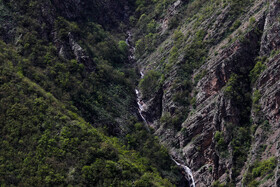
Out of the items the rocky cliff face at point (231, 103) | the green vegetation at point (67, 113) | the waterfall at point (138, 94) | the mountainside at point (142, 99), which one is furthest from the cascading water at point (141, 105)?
the green vegetation at point (67, 113)

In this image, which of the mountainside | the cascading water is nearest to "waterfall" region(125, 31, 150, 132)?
the cascading water

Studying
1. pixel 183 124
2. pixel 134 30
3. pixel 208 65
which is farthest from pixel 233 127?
pixel 134 30

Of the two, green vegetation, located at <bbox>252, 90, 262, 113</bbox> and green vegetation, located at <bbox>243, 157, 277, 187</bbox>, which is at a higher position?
green vegetation, located at <bbox>252, 90, 262, 113</bbox>

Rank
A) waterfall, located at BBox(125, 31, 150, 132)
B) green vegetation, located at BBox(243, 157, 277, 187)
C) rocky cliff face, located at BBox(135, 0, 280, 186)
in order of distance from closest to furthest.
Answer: green vegetation, located at BBox(243, 157, 277, 187)
rocky cliff face, located at BBox(135, 0, 280, 186)
waterfall, located at BBox(125, 31, 150, 132)

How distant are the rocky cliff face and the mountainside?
0.91ft

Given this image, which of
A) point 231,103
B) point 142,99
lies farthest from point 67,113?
point 231,103

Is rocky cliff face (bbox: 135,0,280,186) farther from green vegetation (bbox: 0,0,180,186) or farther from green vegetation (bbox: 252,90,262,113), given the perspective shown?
green vegetation (bbox: 0,0,180,186)

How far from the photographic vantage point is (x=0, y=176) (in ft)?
230

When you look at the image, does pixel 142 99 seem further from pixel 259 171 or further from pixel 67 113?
pixel 259 171

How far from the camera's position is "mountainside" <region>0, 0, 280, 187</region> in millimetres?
77312

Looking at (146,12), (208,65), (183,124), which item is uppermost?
(146,12)

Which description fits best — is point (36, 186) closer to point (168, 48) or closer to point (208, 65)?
point (208, 65)

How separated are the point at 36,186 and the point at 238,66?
57.2 metres

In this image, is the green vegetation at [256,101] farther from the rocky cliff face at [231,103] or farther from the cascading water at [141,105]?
the cascading water at [141,105]
